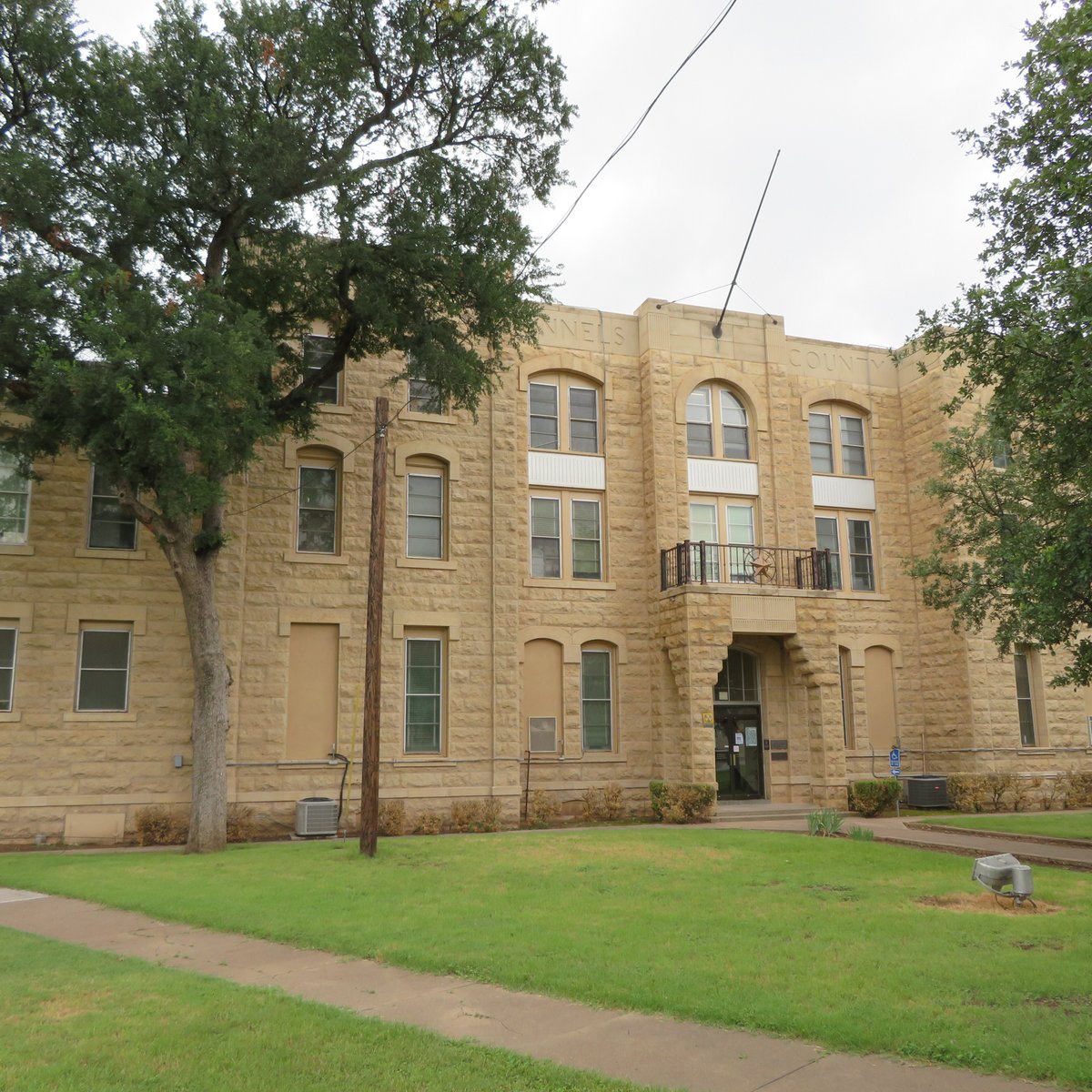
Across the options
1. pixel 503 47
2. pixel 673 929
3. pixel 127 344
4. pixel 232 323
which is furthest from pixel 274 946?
pixel 503 47

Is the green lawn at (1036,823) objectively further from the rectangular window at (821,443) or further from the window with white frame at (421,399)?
the window with white frame at (421,399)

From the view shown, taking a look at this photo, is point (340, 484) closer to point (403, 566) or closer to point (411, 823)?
point (403, 566)

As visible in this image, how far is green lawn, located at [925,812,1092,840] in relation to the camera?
17391 millimetres

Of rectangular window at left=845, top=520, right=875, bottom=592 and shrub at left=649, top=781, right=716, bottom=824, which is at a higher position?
rectangular window at left=845, top=520, right=875, bottom=592

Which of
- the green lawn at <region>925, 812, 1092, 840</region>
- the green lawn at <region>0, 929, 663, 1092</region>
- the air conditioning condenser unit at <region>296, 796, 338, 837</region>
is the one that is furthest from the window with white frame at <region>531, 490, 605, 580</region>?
the green lawn at <region>0, 929, 663, 1092</region>

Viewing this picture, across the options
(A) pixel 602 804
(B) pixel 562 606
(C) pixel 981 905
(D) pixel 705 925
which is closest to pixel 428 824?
(A) pixel 602 804

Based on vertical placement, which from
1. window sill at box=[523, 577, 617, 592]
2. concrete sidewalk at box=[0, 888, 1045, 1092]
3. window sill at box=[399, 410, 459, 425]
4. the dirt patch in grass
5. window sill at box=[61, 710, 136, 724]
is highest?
window sill at box=[399, 410, 459, 425]

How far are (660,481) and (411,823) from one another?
9374mm

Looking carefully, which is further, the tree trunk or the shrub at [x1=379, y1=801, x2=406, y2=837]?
the shrub at [x1=379, y1=801, x2=406, y2=837]

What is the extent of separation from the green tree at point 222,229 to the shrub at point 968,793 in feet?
45.9

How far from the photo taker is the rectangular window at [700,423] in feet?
77.4

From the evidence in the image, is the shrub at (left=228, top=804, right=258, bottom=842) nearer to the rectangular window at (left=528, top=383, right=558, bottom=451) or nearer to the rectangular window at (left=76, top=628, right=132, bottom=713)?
the rectangular window at (left=76, top=628, right=132, bottom=713)

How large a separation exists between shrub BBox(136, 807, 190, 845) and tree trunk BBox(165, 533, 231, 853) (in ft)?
3.89

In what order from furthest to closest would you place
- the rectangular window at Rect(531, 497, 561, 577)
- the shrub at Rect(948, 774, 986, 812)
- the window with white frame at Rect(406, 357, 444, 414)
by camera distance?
the rectangular window at Rect(531, 497, 561, 577), the shrub at Rect(948, 774, 986, 812), the window with white frame at Rect(406, 357, 444, 414)
